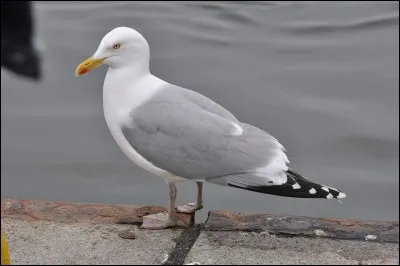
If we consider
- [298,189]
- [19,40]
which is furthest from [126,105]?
[19,40]

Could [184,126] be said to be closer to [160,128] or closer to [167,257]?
[160,128]

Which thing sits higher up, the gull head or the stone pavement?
the gull head

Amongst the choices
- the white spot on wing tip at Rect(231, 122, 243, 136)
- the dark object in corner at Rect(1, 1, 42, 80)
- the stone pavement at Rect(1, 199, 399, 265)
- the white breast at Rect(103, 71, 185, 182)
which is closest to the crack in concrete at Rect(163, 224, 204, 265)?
the stone pavement at Rect(1, 199, 399, 265)

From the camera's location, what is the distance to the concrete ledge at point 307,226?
2.52 m

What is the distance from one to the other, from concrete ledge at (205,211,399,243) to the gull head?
0.56 m

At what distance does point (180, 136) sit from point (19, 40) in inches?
32.0

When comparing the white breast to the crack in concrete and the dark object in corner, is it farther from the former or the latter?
the dark object in corner

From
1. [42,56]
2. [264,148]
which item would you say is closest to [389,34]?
[264,148]

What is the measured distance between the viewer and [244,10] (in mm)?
5793

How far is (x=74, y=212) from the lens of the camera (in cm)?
266

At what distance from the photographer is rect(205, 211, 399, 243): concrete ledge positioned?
8.25ft

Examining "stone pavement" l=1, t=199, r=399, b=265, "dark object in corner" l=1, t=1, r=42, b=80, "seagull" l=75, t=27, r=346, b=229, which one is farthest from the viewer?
"seagull" l=75, t=27, r=346, b=229

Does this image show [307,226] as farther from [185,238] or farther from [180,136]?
[180,136]

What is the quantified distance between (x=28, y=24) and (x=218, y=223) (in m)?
1.10
